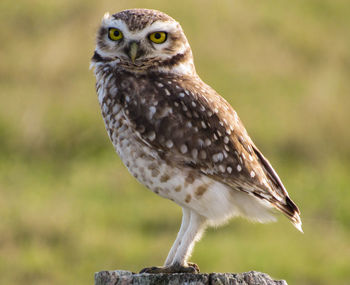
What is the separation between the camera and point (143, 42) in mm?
4512

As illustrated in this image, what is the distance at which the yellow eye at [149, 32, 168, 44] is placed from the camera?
4.55m

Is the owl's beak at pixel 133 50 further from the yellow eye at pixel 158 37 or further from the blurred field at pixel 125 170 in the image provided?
the blurred field at pixel 125 170

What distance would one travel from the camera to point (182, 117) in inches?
175

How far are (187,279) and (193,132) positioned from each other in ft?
3.14

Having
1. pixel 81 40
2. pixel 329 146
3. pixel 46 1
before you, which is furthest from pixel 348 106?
pixel 46 1

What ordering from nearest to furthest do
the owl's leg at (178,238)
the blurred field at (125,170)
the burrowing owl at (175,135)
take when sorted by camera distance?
1. the burrowing owl at (175,135)
2. the owl's leg at (178,238)
3. the blurred field at (125,170)

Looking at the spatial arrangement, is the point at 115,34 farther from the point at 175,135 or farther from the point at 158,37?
the point at 175,135

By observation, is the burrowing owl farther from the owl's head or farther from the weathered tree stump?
the weathered tree stump

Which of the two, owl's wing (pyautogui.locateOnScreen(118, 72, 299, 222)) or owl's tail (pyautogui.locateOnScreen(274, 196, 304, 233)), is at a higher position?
owl's wing (pyautogui.locateOnScreen(118, 72, 299, 222))

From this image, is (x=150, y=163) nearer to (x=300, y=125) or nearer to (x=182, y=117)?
(x=182, y=117)

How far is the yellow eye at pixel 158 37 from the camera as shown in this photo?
4547 millimetres

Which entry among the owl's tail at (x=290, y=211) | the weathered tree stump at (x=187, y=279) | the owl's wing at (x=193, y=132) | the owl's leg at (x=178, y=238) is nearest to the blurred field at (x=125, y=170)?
the owl's wing at (x=193, y=132)

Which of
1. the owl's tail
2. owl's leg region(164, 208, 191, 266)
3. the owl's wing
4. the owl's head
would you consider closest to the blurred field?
the owl's head


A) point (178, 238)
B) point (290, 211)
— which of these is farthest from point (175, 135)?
point (290, 211)
